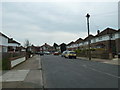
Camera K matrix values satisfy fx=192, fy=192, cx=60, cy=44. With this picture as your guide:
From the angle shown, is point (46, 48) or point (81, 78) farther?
point (46, 48)

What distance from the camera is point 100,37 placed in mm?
66000

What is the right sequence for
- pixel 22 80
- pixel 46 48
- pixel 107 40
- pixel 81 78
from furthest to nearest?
pixel 46 48 < pixel 107 40 < pixel 81 78 < pixel 22 80

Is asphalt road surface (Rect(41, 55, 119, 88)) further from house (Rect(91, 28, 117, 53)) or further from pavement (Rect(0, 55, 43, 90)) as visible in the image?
house (Rect(91, 28, 117, 53))

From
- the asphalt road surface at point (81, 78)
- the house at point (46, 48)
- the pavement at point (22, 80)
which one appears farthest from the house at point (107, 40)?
the house at point (46, 48)

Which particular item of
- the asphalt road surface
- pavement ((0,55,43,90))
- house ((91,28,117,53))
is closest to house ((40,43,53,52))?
house ((91,28,117,53))

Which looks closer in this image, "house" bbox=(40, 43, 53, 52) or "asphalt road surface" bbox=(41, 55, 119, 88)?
"asphalt road surface" bbox=(41, 55, 119, 88)

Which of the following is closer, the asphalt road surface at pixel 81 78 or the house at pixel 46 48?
the asphalt road surface at pixel 81 78

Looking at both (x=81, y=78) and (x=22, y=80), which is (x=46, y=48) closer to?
(x=81, y=78)

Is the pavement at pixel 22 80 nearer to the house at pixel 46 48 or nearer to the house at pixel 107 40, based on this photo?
the house at pixel 107 40

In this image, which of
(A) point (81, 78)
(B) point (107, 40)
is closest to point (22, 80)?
(A) point (81, 78)

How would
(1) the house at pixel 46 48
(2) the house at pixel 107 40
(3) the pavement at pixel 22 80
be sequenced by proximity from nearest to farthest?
(3) the pavement at pixel 22 80, (2) the house at pixel 107 40, (1) the house at pixel 46 48

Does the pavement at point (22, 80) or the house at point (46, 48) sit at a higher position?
the house at point (46, 48)

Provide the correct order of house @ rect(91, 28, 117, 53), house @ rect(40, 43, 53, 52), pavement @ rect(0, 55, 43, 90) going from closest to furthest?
pavement @ rect(0, 55, 43, 90)
house @ rect(91, 28, 117, 53)
house @ rect(40, 43, 53, 52)

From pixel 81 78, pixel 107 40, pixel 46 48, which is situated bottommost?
pixel 81 78
